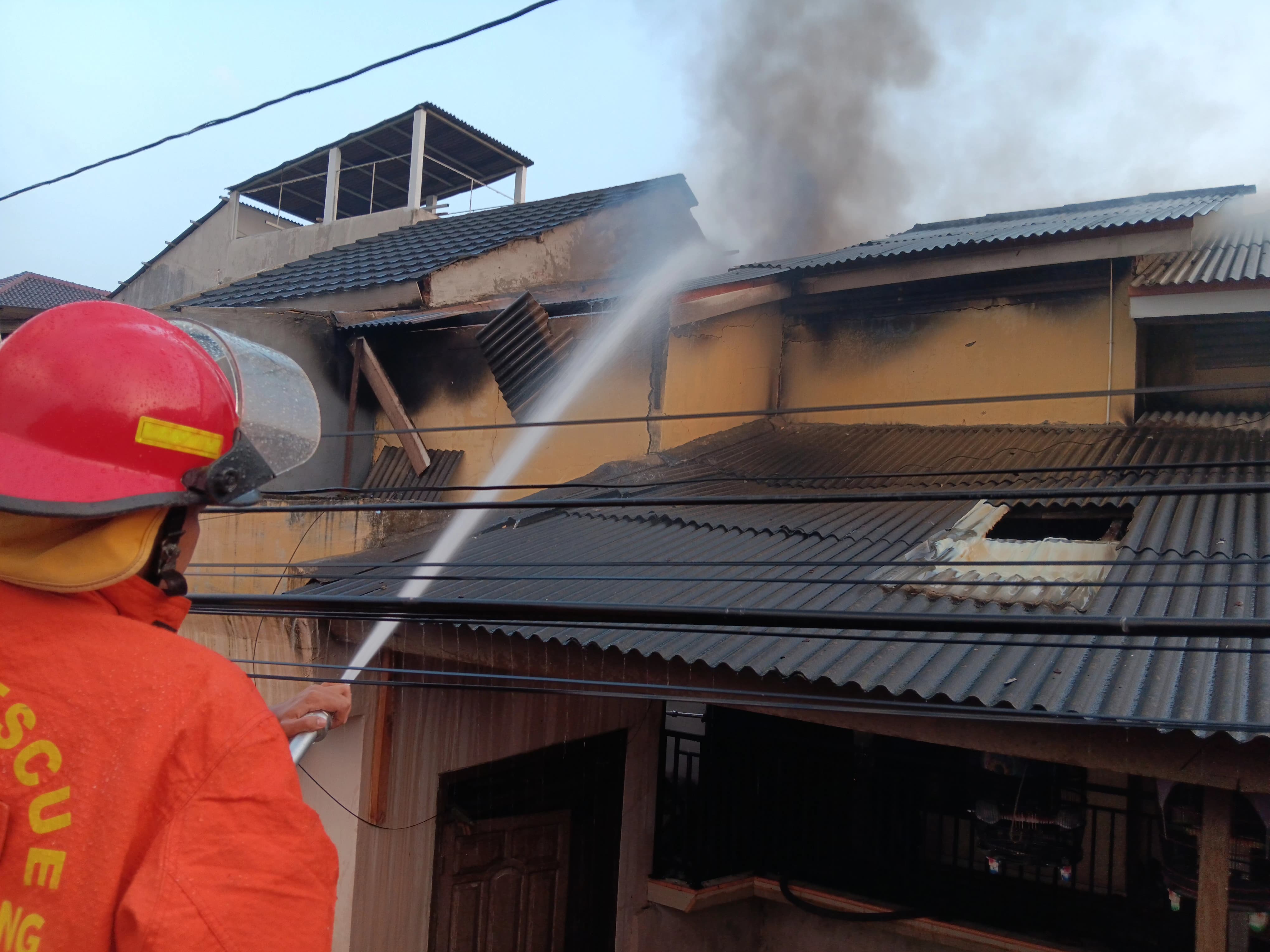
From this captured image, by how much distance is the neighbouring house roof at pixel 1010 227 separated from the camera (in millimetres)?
7977

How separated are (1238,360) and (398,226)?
1316 cm

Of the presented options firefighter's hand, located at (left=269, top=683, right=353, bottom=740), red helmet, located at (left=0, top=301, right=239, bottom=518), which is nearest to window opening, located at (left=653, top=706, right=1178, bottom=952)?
firefighter's hand, located at (left=269, top=683, right=353, bottom=740)

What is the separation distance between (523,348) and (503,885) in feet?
14.9

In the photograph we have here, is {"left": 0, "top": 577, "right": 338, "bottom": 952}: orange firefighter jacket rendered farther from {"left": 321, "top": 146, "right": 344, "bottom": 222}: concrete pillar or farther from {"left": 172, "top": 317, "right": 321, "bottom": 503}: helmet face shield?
{"left": 321, "top": 146, "right": 344, "bottom": 222}: concrete pillar

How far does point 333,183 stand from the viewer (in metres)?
18.3

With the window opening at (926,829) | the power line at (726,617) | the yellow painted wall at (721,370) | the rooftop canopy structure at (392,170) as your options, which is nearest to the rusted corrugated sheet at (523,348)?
the yellow painted wall at (721,370)

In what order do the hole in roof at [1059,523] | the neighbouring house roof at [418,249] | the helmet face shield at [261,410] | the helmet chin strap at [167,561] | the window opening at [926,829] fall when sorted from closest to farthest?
the helmet chin strap at [167,561] < the helmet face shield at [261,410] < the window opening at [926,829] < the hole in roof at [1059,523] < the neighbouring house roof at [418,249]

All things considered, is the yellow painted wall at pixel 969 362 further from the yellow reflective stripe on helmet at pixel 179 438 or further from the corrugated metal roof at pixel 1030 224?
the yellow reflective stripe on helmet at pixel 179 438

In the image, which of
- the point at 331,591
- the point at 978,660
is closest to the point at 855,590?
the point at 978,660

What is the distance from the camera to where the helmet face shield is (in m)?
1.73

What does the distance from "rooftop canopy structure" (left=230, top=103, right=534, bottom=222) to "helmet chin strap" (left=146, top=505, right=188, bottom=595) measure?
1571 centimetres

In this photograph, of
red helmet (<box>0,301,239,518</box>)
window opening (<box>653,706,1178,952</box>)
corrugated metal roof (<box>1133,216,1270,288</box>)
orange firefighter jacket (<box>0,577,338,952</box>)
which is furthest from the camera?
corrugated metal roof (<box>1133,216,1270,288</box>)

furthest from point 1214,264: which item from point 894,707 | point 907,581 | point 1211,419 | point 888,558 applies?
point 894,707

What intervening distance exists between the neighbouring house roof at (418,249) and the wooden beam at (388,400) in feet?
4.43
